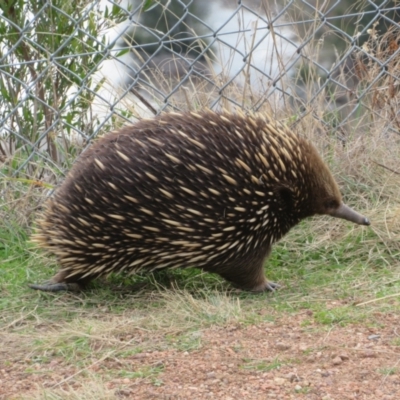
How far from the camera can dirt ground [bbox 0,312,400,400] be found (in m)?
2.65

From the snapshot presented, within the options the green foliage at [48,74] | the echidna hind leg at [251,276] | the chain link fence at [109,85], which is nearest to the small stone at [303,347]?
the echidna hind leg at [251,276]

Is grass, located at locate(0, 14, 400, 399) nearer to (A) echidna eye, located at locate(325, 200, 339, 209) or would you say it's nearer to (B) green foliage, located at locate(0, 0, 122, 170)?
(A) echidna eye, located at locate(325, 200, 339, 209)

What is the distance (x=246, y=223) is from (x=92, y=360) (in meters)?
1.11

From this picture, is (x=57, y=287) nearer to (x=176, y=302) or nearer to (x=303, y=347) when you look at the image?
(x=176, y=302)

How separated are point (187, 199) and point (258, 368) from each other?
1103 millimetres

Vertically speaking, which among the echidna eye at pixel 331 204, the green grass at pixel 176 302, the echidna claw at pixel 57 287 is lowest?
the echidna claw at pixel 57 287

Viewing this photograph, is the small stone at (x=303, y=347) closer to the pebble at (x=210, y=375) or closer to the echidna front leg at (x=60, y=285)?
the pebble at (x=210, y=375)

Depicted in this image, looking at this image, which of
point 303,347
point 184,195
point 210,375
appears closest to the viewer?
point 210,375

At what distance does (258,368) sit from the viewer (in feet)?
9.32

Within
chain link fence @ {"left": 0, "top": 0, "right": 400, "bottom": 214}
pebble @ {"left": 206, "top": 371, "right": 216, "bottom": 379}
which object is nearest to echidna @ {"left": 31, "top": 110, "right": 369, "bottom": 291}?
chain link fence @ {"left": 0, "top": 0, "right": 400, "bottom": 214}

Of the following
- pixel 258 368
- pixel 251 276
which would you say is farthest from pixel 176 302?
pixel 258 368

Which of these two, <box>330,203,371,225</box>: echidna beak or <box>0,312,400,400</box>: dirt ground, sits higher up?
<box>330,203,371,225</box>: echidna beak

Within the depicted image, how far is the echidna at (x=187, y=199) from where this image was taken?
3736 mm

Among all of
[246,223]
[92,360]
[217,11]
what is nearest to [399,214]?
[246,223]
